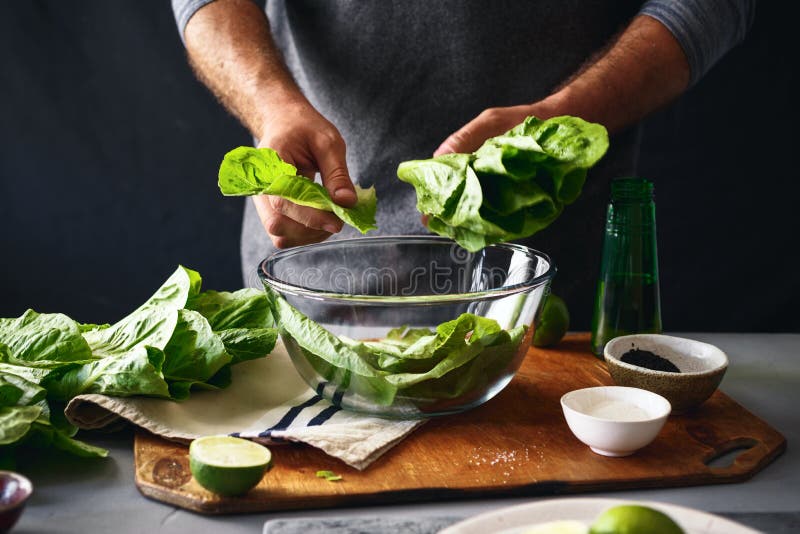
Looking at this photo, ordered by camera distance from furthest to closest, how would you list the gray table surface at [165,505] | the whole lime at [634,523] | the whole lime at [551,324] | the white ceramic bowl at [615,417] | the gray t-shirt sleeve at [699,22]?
the gray t-shirt sleeve at [699,22] < the whole lime at [551,324] < the white ceramic bowl at [615,417] < the gray table surface at [165,505] < the whole lime at [634,523]

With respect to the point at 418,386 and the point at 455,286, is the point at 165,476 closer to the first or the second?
the point at 418,386

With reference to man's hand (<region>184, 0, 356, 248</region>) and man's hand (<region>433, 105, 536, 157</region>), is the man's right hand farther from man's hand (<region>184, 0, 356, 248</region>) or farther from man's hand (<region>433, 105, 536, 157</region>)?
man's hand (<region>433, 105, 536, 157</region>)

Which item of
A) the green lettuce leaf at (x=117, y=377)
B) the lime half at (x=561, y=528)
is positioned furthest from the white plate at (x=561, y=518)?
the green lettuce leaf at (x=117, y=377)

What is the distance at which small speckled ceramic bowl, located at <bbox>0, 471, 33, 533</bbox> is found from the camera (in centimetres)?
94

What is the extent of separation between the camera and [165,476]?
1154mm

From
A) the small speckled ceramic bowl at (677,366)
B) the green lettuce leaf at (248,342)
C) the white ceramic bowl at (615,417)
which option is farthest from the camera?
the green lettuce leaf at (248,342)

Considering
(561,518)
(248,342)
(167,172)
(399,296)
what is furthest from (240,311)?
(167,172)

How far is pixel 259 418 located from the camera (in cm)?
136

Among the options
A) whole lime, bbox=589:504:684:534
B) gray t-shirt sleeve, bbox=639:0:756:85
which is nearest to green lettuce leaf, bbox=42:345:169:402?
whole lime, bbox=589:504:684:534

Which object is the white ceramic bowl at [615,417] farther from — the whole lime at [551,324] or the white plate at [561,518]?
the whole lime at [551,324]

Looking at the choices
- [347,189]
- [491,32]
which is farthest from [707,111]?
[347,189]

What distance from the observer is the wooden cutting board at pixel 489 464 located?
112cm

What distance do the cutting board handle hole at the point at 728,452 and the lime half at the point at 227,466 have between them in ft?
2.18

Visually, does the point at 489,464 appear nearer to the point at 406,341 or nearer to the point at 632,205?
the point at 406,341
